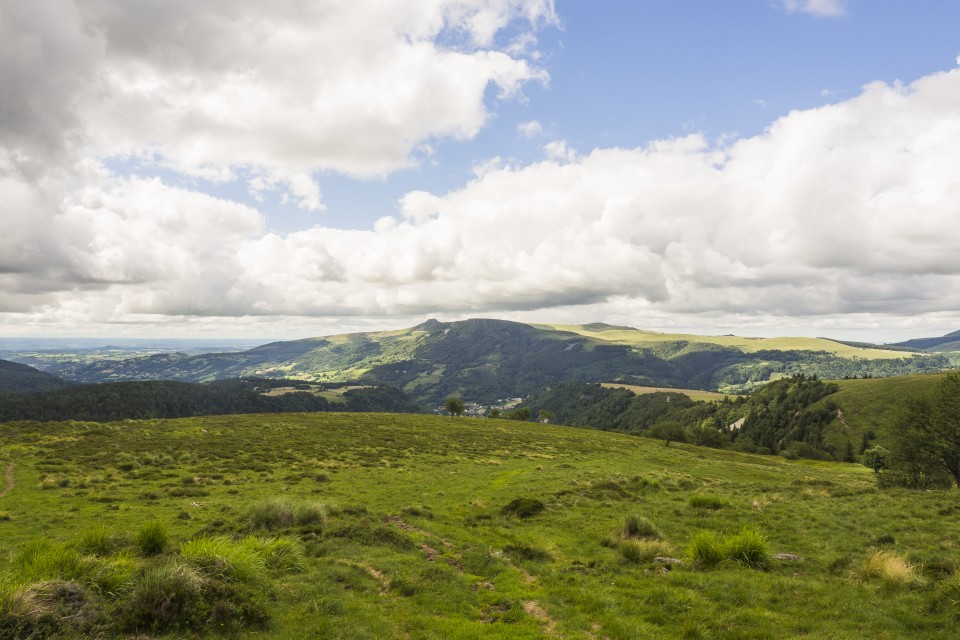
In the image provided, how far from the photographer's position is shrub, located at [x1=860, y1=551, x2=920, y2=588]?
14164 mm

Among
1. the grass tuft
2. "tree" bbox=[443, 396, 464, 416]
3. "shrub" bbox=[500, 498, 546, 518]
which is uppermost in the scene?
the grass tuft

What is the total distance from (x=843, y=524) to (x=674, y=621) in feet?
57.2

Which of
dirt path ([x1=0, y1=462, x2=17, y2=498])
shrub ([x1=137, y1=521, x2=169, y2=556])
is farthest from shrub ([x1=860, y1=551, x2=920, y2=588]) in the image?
dirt path ([x1=0, y1=462, x2=17, y2=498])

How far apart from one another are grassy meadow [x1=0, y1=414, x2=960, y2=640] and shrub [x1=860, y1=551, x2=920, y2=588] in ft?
0.28

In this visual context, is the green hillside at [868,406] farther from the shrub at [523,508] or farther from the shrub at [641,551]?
the shrub at [641,551]

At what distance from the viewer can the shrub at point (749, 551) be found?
1720cm

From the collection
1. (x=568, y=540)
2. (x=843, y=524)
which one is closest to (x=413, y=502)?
(x=568, y=540)

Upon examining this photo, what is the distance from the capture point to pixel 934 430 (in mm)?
46688

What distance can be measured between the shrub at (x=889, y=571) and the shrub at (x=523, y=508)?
54.4ft

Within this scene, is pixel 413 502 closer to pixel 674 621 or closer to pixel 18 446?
pixel 674 621

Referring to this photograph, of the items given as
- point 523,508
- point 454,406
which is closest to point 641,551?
point 523,508

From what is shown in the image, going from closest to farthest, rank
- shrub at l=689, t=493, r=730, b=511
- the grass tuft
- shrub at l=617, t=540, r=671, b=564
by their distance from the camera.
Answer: the grass tuft < shrub at l=617, t=540, r=671, b=564 < shrub at l=689, t=493, r=730, b=511

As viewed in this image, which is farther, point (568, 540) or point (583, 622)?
point (568, 540)

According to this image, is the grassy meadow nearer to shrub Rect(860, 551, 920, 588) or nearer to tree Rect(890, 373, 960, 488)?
shrub Rect(860, 551, 920, 588)
